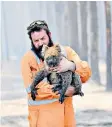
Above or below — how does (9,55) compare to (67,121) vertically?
above

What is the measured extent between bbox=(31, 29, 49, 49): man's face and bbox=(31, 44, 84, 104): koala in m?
0.10

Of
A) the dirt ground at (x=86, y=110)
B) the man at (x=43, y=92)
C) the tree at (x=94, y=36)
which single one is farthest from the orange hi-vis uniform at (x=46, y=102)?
the tree at (x=94, y=36)

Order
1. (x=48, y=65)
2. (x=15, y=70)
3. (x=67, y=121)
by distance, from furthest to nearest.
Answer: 1. (x=15, y=70)
2. (x=67, y=121)
3. (x=48, y=65)

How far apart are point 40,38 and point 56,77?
0.23 meters

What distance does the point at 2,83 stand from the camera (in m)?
2.55

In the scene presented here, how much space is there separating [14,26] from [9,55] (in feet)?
0.74

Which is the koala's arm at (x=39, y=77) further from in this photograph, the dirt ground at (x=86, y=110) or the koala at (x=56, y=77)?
the dirt ground at (x=86, y=110)

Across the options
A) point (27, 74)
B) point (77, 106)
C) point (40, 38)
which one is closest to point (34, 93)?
point (27, 74)

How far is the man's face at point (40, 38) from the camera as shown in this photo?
5.76ft

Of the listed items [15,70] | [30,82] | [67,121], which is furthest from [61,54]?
[15,70]

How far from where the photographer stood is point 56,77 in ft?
5.58

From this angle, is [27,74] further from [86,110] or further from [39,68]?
[86,110]

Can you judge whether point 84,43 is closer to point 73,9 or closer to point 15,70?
point 73,9

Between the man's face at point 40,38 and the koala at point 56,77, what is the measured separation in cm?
10
